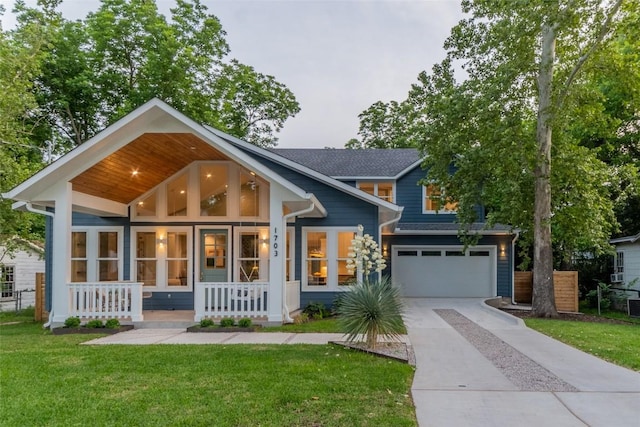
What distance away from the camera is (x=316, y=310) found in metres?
11.4

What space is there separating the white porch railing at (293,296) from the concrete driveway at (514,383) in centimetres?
305

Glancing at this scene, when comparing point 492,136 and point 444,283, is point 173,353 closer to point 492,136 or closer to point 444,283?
point 492,136

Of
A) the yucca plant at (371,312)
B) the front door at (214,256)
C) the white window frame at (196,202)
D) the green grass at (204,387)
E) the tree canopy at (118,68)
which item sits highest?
the tree canopy at (118,68)

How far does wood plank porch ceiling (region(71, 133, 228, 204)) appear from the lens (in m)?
9.70

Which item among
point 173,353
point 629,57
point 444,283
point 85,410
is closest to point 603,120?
point 629,57

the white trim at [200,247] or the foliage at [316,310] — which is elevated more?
the white trim at [200,247]

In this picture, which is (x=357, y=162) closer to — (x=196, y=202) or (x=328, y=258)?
(x=328, y=258)

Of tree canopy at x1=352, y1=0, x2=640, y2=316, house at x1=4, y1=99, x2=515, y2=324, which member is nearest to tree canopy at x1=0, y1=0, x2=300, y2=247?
house at x1=4, y1=99, x2=515, y2=324

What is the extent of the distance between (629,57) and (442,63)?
488 cm

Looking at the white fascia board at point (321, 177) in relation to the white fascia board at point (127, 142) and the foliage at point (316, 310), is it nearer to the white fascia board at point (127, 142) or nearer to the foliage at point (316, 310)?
the white fascia board at point (127, 142)

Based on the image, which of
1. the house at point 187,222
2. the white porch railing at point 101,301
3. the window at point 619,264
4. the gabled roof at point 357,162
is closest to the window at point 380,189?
the gabled roof at point 357,162

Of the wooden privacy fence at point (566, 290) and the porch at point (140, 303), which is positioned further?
the wooden privacy fence at point (566, 290)

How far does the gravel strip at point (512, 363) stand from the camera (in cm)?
524

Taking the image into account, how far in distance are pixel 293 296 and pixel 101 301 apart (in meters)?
4.34
